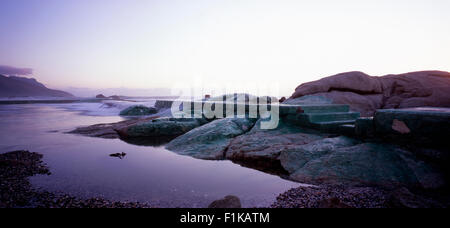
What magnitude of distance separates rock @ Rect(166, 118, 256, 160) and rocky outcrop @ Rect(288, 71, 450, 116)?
756cm

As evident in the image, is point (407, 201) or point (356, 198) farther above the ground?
point (407, 201)

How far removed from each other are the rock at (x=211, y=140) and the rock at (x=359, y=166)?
6.17 feet

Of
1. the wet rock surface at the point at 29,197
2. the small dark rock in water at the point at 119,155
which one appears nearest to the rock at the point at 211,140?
the small dark rock in water at the point at 119,155

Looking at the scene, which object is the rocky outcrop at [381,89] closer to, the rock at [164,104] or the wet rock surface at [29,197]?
the wet rock surface at [29,197]

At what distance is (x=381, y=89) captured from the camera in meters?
13.1

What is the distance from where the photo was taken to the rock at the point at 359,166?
347 centimetres

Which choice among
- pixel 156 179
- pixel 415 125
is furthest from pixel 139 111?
pixel 415 125

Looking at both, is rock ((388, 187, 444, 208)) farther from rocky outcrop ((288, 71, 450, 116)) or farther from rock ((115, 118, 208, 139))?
Answer: rocky outcrop ((288, 71, 450, 116))

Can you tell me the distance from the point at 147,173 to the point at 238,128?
11.1 feet

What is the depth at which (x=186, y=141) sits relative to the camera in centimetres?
667

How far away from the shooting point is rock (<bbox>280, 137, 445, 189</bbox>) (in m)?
3.47

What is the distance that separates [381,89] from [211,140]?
12.0m

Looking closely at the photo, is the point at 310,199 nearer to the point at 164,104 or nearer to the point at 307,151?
the point at 307,151
